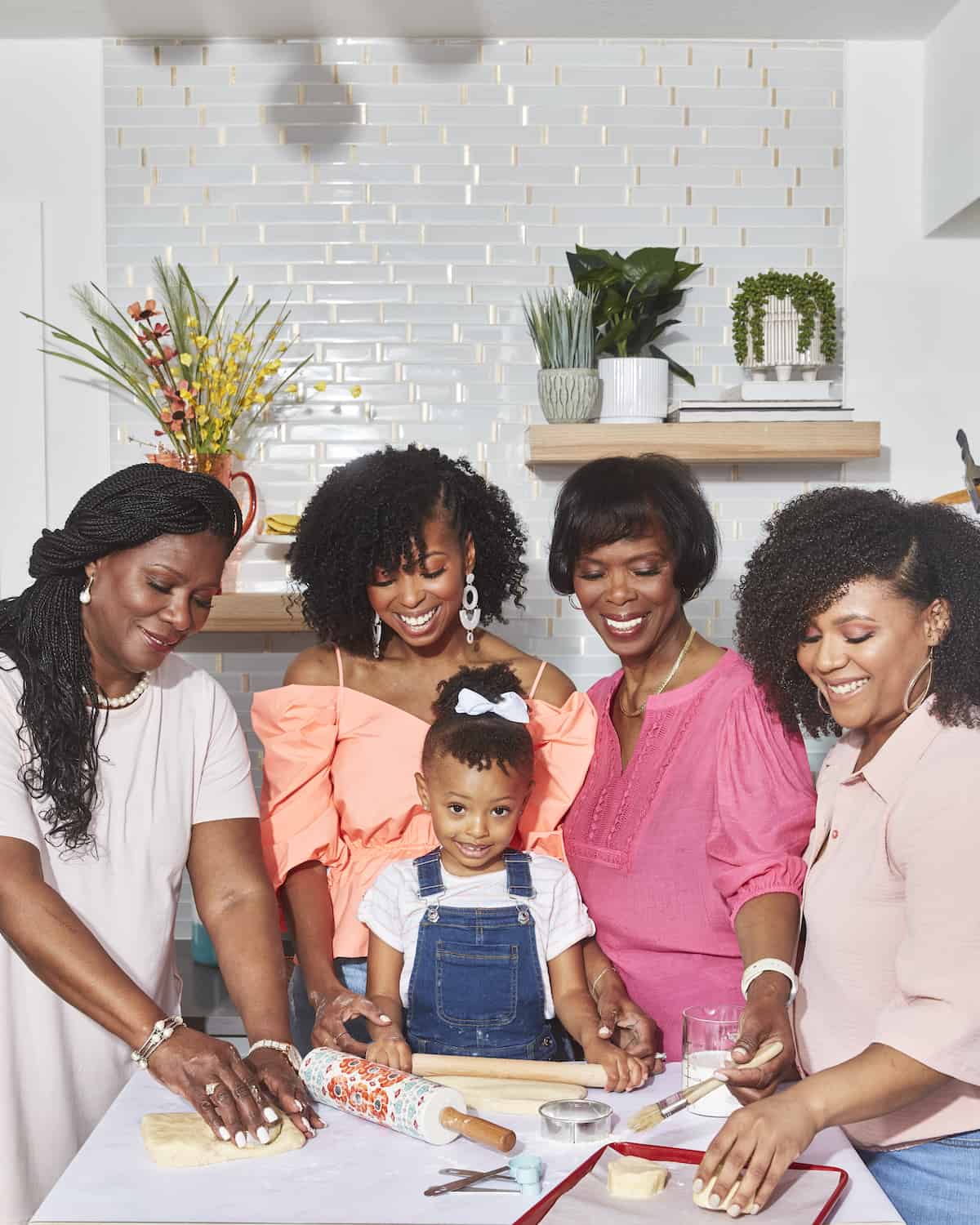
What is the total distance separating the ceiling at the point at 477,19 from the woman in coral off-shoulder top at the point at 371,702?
155 cm

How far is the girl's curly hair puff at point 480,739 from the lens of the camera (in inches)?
78.5

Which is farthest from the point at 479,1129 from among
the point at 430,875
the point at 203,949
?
the point at 203,949

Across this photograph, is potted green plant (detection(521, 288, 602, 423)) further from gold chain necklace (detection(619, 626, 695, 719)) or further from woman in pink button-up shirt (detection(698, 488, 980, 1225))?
woman in pink button-up shirt (detection(698, 488, 980, 1225))

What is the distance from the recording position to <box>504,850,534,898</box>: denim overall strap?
6.51 feet

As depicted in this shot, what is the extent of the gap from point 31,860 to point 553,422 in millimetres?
1981

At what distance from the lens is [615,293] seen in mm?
3367

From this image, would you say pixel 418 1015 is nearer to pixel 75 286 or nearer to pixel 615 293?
pixel 615 293

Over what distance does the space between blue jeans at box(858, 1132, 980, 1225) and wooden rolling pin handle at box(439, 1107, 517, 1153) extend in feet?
1.69

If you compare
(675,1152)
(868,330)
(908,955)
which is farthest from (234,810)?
(868,330)

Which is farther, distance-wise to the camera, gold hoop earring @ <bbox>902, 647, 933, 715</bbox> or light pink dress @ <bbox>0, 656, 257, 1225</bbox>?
light pink dress @ <bbox>0, 656, 257, 1225</bbox>

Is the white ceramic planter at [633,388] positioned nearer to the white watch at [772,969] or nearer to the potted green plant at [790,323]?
the potted green plant at [790,323]

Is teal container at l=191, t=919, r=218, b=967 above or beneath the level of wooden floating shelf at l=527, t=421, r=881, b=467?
beneath

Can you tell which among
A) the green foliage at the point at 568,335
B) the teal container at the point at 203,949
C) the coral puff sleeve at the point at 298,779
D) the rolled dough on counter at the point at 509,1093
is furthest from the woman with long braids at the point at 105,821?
the green foliage at the point at 568,335

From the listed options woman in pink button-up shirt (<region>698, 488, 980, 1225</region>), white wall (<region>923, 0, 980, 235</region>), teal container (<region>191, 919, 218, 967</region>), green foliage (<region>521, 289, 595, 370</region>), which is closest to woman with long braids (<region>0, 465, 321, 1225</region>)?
woman in pink button-up shirt (<region>698, 488, 980, 1225</region>)
